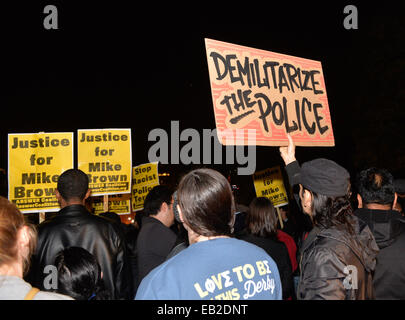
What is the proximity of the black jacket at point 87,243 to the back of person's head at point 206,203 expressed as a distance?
187cm

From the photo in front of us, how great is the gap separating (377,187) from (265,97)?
138cm

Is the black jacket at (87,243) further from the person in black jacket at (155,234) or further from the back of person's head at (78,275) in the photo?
the back of person's head at (78,275)

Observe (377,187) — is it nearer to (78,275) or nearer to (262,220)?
(262,220)

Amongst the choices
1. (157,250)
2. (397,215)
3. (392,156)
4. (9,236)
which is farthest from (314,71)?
(392,156)

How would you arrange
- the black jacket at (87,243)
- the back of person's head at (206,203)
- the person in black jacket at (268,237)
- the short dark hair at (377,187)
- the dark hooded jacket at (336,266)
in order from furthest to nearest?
the person in black jacket at (268,237) < the black jacket at (87,243) < the short dark hair at (377,187) < the dark hooded jacket at (336,266) < the back of person's head at (206,203)

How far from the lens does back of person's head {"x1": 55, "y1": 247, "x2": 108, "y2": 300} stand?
2391 millimetres

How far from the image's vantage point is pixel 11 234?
1.72 meters

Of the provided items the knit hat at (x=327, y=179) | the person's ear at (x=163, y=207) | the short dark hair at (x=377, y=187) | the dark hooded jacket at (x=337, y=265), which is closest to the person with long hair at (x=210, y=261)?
the dark hooded jacket at (x=337, y=265)

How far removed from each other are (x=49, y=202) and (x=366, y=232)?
4192 millimetres

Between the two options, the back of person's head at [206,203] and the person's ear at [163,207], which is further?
the person's ear at [163,207]

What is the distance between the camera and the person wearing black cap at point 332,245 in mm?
2195

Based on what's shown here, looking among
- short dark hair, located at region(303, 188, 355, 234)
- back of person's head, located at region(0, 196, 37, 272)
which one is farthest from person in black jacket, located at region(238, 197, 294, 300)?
back of person's head, located at region(0, 196, 37, 272)

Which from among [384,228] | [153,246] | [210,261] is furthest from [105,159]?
[210,261]

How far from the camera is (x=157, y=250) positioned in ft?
14.1
